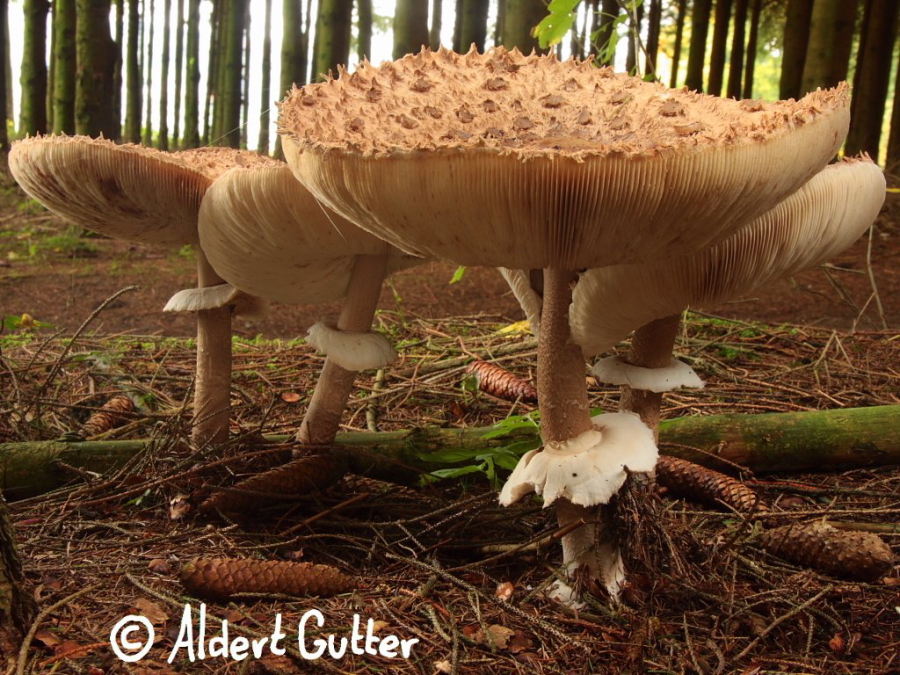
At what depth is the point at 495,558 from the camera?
7.10 feet

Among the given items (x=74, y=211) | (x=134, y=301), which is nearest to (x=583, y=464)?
(x=74, y=211)

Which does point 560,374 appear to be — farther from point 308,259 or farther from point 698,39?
point 698,39

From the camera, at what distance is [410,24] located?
7.16 metres

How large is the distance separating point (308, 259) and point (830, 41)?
811cm

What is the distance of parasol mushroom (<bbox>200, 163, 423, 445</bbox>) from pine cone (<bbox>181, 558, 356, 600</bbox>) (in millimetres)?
704

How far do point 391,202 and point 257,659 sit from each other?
1074mm

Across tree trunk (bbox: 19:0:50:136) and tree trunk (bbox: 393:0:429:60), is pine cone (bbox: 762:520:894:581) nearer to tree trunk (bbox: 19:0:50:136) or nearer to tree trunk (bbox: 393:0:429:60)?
tree trunk (bbox: 393:0:429:60)

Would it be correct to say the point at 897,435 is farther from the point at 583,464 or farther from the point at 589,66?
the point at 589,66

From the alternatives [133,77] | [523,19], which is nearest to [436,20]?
[133,77]

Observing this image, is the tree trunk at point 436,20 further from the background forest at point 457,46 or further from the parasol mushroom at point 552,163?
the parasol mushroom at point 552,163

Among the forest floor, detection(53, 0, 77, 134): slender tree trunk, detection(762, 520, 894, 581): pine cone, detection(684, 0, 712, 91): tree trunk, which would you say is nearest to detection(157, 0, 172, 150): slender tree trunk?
detection(53, 0, 77, 134): slender tree trunk

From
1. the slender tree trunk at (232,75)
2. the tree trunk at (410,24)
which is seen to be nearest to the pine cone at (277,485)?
the tree trunk at (410,24)

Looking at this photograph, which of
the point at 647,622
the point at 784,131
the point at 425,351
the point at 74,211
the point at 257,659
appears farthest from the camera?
the point at 425,351

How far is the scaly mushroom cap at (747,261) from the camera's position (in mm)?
1815
